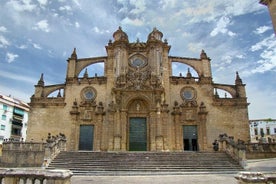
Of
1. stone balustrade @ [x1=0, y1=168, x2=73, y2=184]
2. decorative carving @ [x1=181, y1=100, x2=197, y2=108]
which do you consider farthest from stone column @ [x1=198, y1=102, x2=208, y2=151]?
stone balustrade @ [x1=0, y1=168, x2=73, y2=184]

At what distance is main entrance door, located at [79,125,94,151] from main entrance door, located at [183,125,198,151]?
30.7 ft

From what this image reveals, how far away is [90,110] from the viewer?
2225 cm

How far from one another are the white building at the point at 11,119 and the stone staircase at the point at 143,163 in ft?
88.8

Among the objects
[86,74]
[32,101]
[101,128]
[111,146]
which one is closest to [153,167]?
[111,146]

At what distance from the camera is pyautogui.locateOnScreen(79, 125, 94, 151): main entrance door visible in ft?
70.2

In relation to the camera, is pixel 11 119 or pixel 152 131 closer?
pixel 152 131

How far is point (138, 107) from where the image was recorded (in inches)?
881

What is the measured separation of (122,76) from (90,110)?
4822 millimetres

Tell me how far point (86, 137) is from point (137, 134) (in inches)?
202

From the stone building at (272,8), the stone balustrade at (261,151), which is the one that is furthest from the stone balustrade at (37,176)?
the stone balustrade at (261,151)

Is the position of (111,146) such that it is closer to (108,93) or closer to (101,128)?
(101,128)

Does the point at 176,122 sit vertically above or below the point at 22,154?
above

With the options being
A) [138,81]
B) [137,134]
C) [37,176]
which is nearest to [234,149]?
[137,134]

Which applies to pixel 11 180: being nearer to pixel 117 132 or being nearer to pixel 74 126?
pixel 117 132
